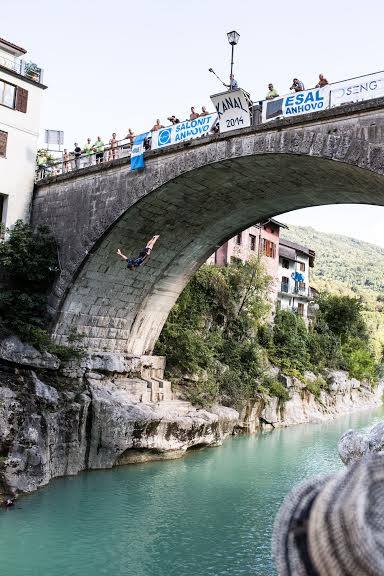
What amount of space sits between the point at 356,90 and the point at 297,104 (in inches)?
58.1

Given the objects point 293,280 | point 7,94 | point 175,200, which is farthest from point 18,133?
point 293,280

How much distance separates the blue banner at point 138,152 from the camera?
1627cm

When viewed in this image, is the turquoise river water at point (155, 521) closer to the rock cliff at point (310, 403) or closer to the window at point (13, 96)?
the rock cliff at point (310, 403)

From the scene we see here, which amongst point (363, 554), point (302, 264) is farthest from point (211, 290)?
point (363, 554)

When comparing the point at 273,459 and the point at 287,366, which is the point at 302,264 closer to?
the point at 287,366

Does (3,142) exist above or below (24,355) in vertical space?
above

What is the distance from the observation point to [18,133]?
1877cm

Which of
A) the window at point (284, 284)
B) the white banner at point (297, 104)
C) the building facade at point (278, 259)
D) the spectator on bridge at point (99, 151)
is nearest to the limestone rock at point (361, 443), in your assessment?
the white banner at point (297, 104)

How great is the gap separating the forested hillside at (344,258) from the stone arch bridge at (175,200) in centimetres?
9071

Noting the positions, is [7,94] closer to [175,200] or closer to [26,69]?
[26,69]

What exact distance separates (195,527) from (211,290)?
15.4m

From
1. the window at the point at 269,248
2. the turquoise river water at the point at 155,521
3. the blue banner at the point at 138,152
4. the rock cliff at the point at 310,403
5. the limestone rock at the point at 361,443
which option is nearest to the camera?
the limestone rock at the point at 361,443

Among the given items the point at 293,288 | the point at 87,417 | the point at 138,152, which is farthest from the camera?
the point at 293,288

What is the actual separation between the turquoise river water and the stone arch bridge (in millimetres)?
5624
